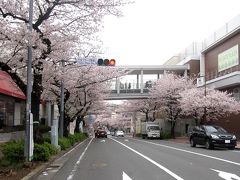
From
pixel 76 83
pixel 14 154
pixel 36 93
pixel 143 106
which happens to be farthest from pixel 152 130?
pixel 14 154

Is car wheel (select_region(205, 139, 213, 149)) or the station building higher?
the station building

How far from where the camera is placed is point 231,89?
50.1 meters

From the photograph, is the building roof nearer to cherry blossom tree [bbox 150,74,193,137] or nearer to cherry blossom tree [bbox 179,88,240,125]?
cherry blossom tree [bbox 179,88,240,125]

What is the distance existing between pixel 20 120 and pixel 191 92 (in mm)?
20294

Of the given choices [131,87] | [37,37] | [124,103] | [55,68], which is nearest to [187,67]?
[131,87]

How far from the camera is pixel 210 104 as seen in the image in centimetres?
4559

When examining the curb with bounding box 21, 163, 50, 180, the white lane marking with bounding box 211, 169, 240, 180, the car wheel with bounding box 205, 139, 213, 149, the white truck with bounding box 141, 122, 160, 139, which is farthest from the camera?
the white truck with bounding box 141, 122, 160, 139

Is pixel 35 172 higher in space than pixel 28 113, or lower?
lower

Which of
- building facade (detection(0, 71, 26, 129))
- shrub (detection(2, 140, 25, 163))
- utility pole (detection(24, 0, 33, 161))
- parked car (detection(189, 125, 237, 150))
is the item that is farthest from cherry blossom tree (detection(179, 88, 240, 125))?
utility pole (detection(24, 0, 33, 161))

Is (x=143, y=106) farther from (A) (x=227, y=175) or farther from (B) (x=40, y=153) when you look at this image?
(A) (x=227, y=175)

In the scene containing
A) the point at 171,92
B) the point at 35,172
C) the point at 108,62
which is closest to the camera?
the point at 35,172

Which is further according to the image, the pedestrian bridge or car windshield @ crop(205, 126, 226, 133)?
the pedestrian bridge

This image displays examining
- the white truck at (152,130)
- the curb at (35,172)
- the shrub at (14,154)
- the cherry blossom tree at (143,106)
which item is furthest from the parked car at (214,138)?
the cherry blossom tree at (143,106)

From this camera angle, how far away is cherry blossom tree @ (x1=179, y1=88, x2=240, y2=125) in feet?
148
